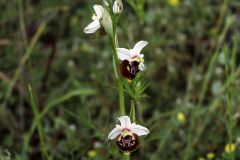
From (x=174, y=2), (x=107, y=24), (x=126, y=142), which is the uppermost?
(x=174, y=2)

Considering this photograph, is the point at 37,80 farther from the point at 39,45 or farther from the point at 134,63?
the point at 134,63

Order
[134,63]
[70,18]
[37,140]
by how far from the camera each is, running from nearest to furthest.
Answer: [134,63] → [37,140] → [70,18]

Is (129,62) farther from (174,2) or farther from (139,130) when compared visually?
(174,2)

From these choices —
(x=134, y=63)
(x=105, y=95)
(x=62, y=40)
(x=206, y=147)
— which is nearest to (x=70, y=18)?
(x=62, y=40)

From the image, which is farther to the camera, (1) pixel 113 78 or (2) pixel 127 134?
(1) pixel 113 78

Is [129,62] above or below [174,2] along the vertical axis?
below

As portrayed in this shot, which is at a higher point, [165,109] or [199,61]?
[199,61]

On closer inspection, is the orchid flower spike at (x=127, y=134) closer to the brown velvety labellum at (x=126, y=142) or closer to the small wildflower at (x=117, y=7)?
the brown velvety labellum at (x=126, y=142)

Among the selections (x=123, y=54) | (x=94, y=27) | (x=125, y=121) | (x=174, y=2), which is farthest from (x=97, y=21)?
(x=174, y=2)
